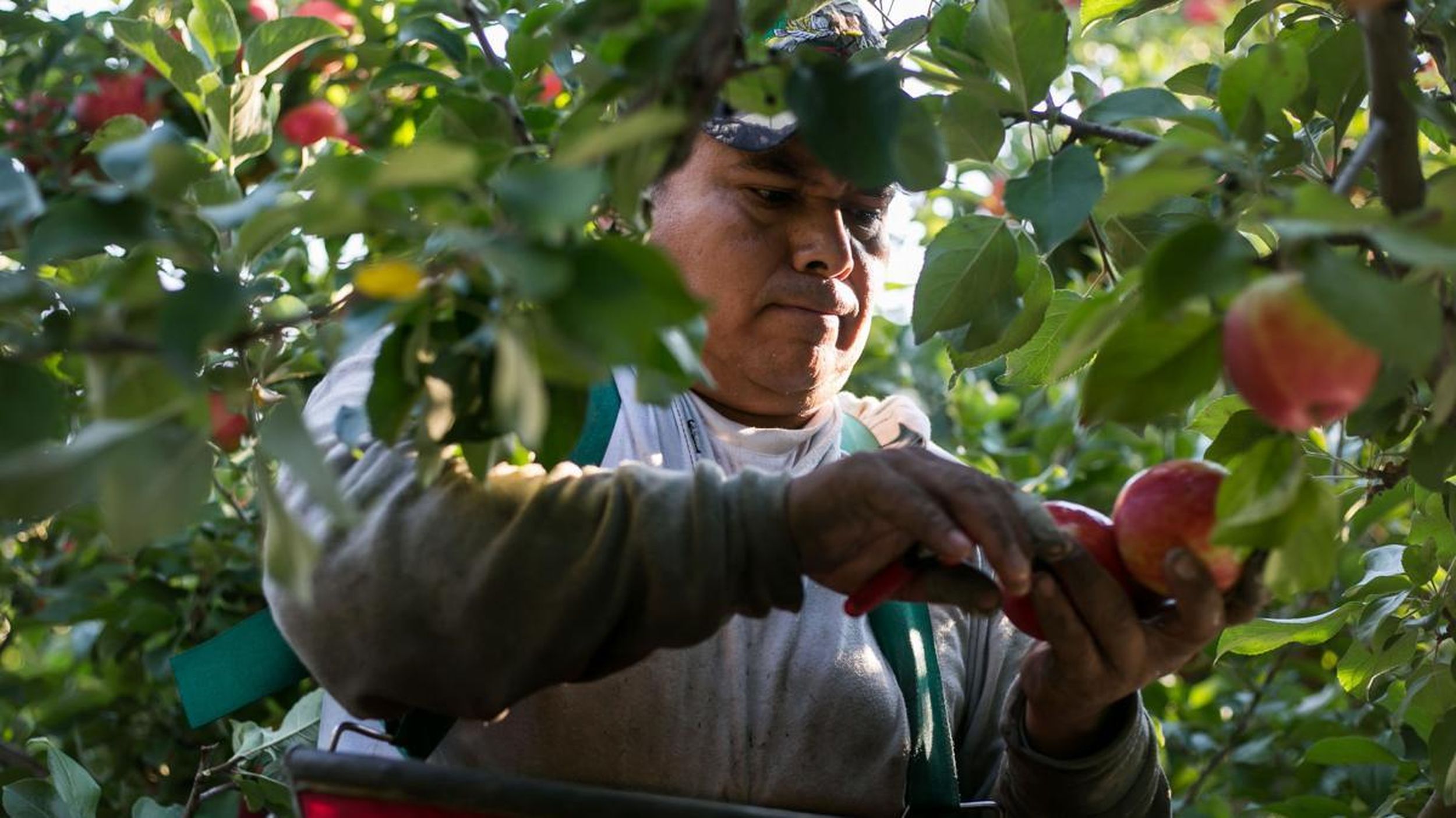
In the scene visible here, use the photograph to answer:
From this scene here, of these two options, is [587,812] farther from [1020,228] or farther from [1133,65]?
[1133,65]

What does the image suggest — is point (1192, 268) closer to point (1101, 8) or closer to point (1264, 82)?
point (1264, 82)

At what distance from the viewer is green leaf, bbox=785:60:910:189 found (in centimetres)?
113

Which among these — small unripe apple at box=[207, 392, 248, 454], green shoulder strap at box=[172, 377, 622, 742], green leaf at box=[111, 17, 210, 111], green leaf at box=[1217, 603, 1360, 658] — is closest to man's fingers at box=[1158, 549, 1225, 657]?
green leaf at box=[1217, 603, 1360, 658]

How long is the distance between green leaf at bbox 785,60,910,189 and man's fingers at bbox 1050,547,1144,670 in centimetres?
37

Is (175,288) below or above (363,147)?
above

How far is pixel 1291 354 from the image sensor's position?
41.4 inches

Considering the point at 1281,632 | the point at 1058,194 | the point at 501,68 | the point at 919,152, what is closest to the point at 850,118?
the point at 919,152

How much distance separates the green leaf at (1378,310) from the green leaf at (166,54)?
1425mm

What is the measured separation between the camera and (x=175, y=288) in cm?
103

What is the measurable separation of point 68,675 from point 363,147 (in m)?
1.10

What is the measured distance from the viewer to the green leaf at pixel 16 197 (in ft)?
3.44

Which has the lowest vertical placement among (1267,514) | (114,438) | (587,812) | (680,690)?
(680,690)

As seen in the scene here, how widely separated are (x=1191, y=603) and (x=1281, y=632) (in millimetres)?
544

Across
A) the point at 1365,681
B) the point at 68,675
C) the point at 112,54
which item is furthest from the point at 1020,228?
the point at 68,675
